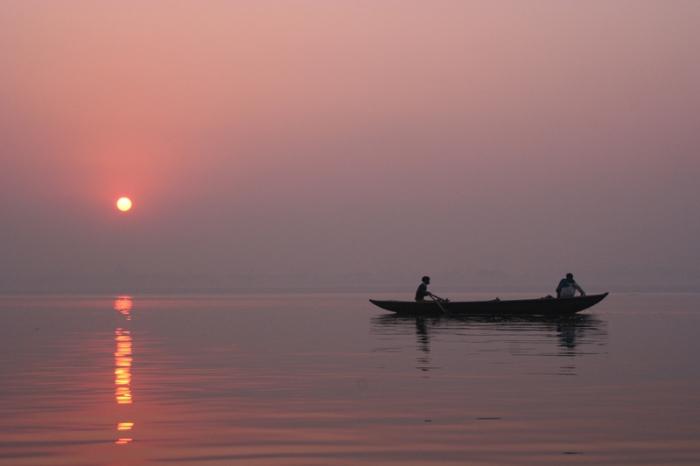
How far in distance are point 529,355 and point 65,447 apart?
67.4ft

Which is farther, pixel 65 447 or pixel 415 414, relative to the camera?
pixel 415 414

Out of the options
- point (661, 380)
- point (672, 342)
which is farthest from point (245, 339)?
point (661, 380)

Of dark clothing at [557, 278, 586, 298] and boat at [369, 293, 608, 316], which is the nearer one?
boat at [369, 293, 608, 316]

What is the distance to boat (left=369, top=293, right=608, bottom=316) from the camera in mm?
58000

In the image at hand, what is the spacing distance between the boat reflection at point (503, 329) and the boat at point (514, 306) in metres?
0.52

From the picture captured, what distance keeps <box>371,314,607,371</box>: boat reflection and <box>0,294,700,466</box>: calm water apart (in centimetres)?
50

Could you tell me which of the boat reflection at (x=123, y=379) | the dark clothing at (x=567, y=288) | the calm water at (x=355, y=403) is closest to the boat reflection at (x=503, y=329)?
the calm water at (x=355, y=403)

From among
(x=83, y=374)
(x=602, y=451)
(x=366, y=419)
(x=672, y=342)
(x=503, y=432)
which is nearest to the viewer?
(x=602, y=451)

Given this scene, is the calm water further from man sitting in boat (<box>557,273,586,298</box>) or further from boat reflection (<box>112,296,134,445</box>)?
man sitting in boat (<box>557,273,586,298</box>)

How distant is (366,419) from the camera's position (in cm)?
1883

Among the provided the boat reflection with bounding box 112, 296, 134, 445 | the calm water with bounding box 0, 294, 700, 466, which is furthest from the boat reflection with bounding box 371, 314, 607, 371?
the boat reflection with bounding box 112, 296, 134, 445

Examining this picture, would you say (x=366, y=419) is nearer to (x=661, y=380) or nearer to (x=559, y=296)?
(x=661, y=380)

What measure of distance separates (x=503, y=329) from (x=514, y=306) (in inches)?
322

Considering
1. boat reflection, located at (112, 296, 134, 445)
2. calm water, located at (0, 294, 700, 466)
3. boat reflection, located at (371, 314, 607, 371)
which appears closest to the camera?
calm water, located at (0, 294, 700, 466)
